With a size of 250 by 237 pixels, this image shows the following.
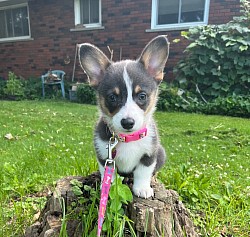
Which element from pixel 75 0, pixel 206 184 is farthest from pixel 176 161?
pixel 75 0

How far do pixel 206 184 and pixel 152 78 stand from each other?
136cm

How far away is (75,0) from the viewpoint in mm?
11781

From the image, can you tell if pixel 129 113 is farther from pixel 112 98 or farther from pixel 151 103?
pixel 151 103

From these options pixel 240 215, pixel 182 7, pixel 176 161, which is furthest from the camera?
pixel 182 7

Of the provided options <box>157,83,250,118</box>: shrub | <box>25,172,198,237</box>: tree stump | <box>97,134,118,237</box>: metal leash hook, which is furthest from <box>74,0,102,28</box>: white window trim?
<box>97,134,118,237</box>: metal leash hook

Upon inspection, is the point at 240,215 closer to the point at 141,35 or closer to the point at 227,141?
the point at 227,141

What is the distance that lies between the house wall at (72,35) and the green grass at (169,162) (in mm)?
4204

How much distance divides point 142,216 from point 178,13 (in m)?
9.72

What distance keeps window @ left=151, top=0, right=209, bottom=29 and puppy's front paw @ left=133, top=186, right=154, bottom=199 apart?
903 centimetres

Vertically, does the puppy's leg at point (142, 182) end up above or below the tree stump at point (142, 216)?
above

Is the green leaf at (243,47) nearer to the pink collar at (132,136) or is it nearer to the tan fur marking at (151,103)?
the tan fur marking at (151,103)

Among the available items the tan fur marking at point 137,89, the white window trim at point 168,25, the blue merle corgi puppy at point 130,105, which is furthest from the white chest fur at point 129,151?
the white window trim at point 168,25

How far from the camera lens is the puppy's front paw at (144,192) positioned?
1.96 metres

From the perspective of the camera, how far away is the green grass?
2475 mm
